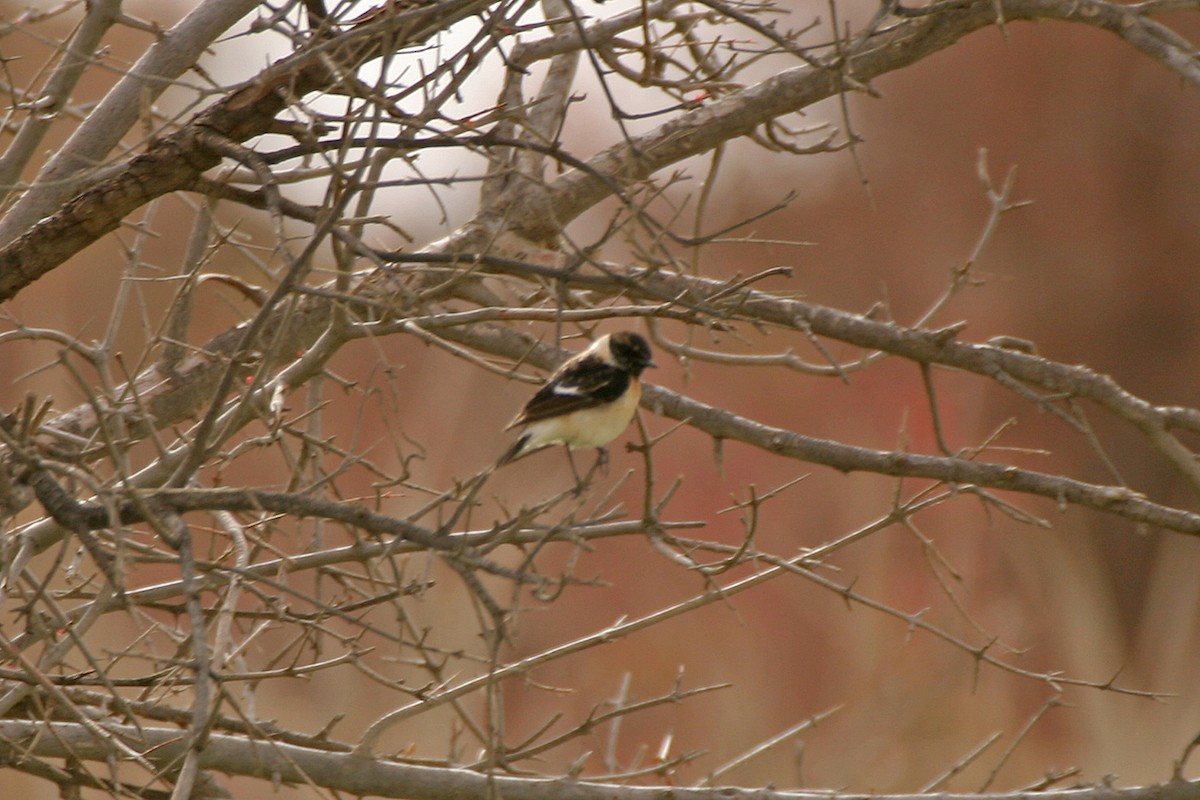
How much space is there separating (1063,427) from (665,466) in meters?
5.34

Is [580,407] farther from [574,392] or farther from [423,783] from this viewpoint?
[423,783]

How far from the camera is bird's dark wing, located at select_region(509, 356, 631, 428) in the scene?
404 cm

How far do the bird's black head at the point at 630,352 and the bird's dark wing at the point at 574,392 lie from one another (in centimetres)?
14

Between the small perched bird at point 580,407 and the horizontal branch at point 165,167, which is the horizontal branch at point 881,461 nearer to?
the small perched bird at point 580,407

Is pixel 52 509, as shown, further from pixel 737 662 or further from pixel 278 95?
pixel 737 662

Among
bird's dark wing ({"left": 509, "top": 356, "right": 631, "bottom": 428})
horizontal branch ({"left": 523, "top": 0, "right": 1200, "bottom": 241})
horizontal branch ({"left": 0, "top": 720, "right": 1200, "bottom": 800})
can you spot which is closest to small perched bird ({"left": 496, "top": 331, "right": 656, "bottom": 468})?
bird's dark wing ({"left": 509, "top": 356, "right": 631, "bottom": 428})

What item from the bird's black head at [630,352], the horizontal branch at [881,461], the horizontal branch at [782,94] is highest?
the horizontal branch at [782,94]

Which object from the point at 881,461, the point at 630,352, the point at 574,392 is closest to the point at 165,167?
the point at 574,392

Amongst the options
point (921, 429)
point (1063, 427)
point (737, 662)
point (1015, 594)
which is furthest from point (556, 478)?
point (1063, 427)

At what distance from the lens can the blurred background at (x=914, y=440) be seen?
39.5ft

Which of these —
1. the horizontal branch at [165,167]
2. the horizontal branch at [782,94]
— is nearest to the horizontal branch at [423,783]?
the horizontal branch at [165,167]

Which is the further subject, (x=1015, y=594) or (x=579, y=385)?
(x=1015, y=594)

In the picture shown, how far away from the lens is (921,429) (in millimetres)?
13531

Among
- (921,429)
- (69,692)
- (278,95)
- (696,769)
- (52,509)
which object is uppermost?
(921,429)
